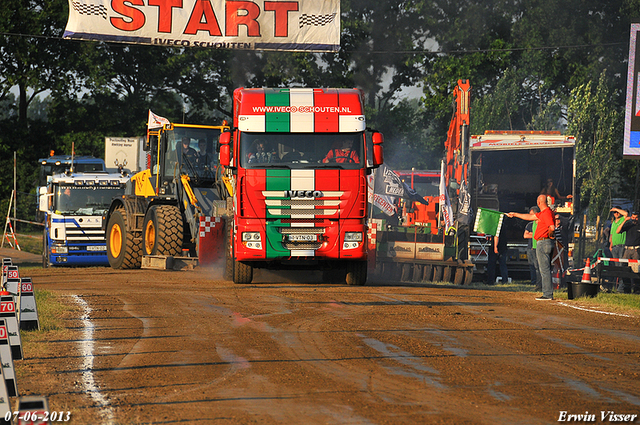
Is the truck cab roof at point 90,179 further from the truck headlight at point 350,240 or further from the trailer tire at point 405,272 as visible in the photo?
the truck headlight at point 350,240

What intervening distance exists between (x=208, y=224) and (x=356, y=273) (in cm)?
341

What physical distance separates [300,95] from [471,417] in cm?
1029

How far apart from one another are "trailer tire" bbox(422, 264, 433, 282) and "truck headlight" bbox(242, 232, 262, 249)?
257 inches

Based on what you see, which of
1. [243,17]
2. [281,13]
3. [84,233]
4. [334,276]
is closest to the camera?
[334,276]

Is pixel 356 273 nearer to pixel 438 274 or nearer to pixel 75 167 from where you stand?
pixel 438 274

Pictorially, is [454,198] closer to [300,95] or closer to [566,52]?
[300,95]

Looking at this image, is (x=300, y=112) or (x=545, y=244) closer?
(x=545, y=244)

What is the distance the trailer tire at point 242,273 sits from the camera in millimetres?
16114

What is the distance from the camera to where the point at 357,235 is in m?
15.2

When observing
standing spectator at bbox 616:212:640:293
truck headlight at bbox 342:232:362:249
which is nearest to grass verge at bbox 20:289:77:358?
truck headlight at bbox 342:232:362:249

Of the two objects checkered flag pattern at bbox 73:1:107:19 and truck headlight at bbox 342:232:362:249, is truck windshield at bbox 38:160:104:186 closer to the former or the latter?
checkered flag pattern at bbox 73:1:107:19

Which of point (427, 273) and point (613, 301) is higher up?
point (613, 301)

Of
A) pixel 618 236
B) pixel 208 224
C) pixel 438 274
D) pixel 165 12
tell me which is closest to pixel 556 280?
pixel 618 236

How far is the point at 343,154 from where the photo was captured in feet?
49.6
